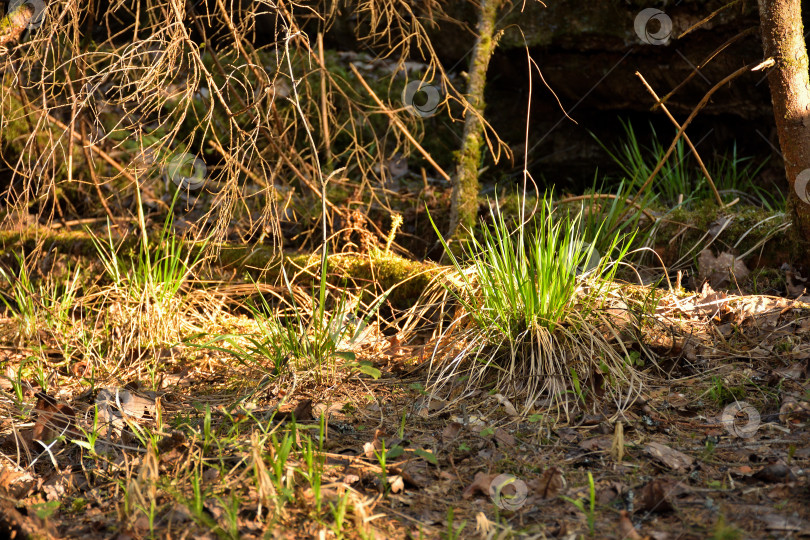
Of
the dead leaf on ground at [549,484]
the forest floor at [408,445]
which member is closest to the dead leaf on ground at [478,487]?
the forest floor at [408,445]

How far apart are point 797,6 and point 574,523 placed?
7.86ft

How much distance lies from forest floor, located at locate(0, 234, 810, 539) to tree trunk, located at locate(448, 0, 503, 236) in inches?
36.1

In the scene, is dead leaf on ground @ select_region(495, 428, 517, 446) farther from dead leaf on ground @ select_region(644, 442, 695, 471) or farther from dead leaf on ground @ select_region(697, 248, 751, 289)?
dead leaf on ground @ select_region(697, 248, 751, 289)

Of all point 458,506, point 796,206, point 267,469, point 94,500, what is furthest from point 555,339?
point 94,500

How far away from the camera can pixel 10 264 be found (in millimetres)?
4008

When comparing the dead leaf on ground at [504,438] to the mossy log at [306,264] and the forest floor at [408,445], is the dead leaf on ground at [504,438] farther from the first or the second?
the mossy log at [306,264]

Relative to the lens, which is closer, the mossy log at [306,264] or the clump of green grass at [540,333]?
the clump of green grass at [540,333]

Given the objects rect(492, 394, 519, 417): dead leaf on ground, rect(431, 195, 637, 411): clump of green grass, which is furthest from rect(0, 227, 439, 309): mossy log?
rect(492, 394, 519, 417): dead leaf on ground

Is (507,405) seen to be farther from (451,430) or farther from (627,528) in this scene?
(627,528)

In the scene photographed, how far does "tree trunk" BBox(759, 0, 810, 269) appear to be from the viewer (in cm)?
285

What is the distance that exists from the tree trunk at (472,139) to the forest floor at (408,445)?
3.01ft

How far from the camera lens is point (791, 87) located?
289 cm

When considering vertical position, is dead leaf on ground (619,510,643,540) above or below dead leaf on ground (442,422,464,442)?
above

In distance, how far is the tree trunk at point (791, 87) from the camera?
2850mm
